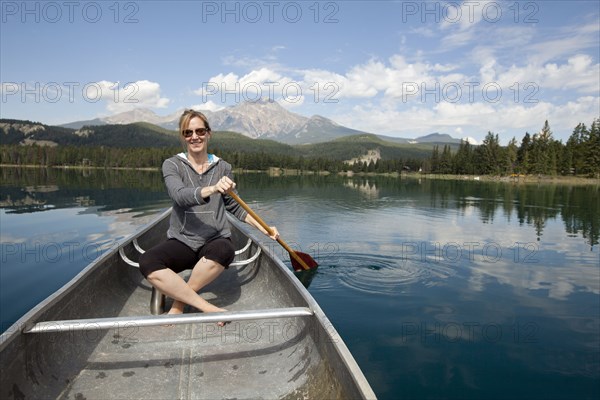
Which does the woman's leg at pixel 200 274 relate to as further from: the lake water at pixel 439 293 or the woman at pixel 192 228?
the lake water at pixel 439 293

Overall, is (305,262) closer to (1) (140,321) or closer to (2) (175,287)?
(2) (175,287)

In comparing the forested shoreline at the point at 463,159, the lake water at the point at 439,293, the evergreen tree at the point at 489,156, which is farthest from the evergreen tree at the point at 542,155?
the lake water at the point at 439,293

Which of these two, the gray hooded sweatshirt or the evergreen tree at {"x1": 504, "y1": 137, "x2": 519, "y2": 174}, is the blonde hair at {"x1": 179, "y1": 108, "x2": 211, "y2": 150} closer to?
the gray hooded sweatshirt

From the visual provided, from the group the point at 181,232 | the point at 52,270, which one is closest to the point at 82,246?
the point at 52,270

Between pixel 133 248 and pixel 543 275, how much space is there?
10.4 metres

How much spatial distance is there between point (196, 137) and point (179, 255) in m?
1.50

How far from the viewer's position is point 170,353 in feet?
13.8

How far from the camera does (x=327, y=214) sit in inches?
958

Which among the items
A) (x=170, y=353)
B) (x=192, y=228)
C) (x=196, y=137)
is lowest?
(x=170, y=353)

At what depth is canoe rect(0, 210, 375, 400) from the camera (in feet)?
10.6

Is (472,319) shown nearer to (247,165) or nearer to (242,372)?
(242,372)

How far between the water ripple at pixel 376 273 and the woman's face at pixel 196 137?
5.19 meters

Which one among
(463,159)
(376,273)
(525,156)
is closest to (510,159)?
(525,156)

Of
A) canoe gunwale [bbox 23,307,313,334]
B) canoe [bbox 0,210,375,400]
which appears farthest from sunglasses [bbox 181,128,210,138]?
canoe gunwale [bbox 23,307,313,334]
